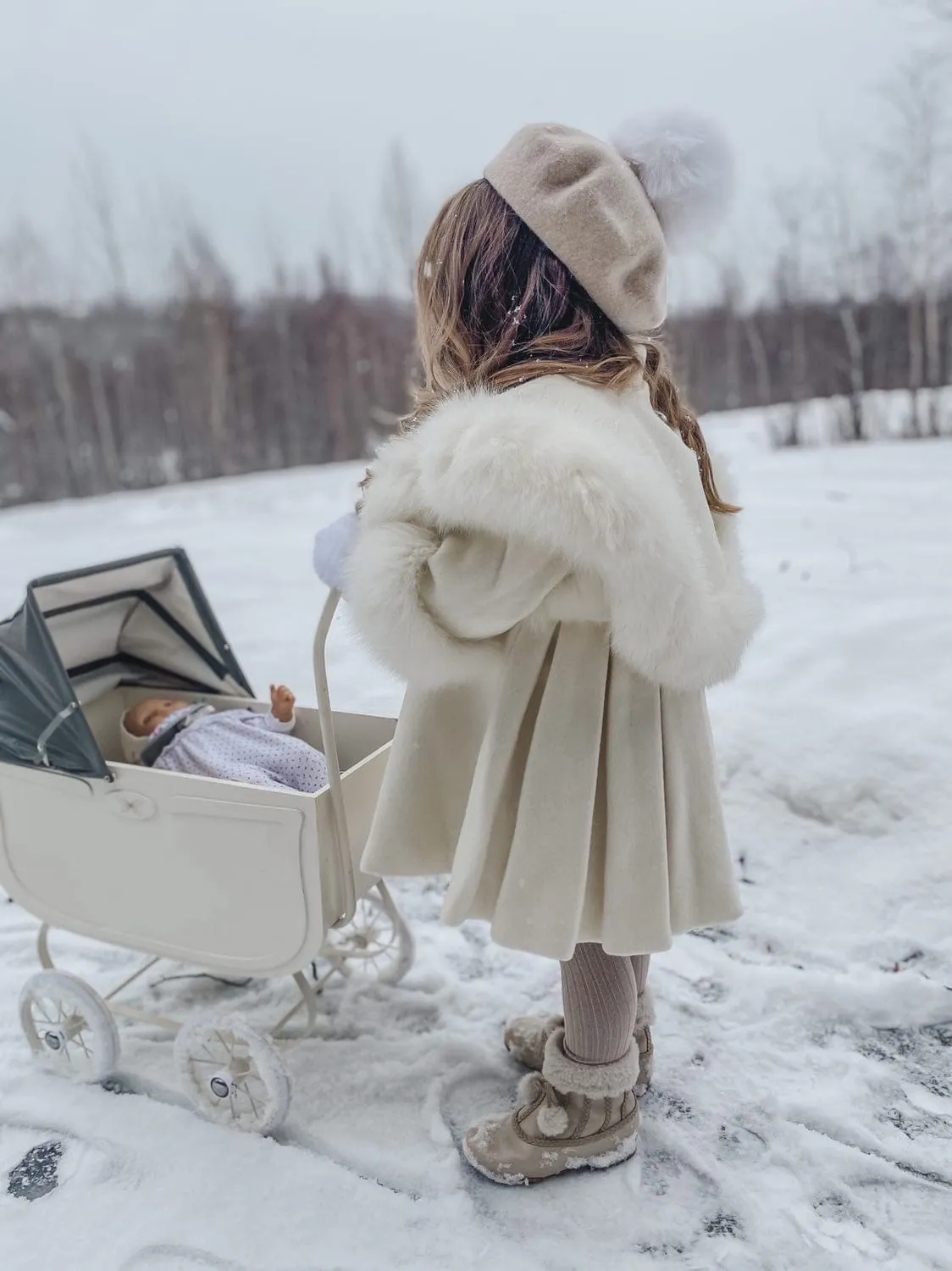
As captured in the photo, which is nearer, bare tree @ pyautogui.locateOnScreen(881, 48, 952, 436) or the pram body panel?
the pram body panel

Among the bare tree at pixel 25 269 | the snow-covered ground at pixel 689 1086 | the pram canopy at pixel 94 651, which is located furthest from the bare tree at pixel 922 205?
the bare tree at pixel 25 269

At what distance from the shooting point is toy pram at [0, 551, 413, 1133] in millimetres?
1587

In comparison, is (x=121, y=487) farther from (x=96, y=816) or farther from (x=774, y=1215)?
(x=774, y=1215)

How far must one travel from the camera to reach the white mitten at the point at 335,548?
1.36m

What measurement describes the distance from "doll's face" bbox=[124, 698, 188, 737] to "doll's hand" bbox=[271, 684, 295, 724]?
27 centimetres

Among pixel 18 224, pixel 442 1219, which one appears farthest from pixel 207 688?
pixel 18 224

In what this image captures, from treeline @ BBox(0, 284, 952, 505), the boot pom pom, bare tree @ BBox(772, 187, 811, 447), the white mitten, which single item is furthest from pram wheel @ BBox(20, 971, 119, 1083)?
bare tree @ BBox(772, 187, 811, 447)

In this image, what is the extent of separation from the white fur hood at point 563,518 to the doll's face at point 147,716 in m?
1.08

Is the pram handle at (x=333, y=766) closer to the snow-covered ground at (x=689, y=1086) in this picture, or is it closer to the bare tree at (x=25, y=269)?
the snow-covered ground at (x=689, y=1086)

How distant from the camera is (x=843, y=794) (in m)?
2.52

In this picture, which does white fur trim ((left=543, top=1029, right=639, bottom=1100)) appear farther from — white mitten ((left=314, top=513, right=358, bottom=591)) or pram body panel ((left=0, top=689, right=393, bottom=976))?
white mitten ((left=314, top=513, right=358, bottom=591))

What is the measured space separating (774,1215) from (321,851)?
3.12 feet

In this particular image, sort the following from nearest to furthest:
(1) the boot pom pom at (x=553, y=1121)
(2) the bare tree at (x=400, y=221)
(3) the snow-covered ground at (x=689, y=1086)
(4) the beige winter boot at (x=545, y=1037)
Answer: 1. (3) the snow-covered ground at (x=689, y=1086)
2. (1) the boot pom pom at (x=553, y=1121)
3. (4) the beige winter boot at (x=545, y=1037)
4. (2) the bare tree at (x=400, y=221)

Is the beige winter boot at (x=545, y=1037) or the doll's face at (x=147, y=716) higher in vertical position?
the doll's face at (x=147, y=716)
